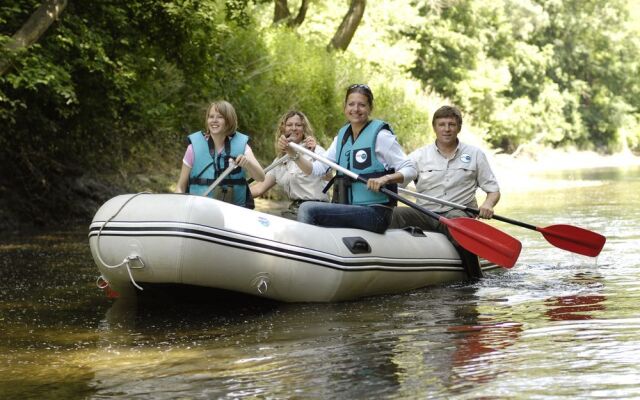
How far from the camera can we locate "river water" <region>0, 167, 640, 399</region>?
4047mm

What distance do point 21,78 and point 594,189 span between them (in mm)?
11886

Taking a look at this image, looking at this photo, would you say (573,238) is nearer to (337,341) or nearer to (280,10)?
(337,341)

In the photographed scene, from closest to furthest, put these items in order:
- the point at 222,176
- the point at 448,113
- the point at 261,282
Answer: the point at 261,282
the point at 222,176
the point at 448,113

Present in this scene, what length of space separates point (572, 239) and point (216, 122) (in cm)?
291

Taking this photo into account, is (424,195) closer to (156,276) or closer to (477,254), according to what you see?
(477,254)

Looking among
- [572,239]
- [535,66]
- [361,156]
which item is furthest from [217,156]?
[535,66]

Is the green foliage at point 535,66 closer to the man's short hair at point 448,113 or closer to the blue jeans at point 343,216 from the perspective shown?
the man's short hair at point 448,113

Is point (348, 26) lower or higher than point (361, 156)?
higher

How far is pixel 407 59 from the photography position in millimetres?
26969

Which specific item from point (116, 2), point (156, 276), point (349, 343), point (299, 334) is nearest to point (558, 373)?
point (349, 343)

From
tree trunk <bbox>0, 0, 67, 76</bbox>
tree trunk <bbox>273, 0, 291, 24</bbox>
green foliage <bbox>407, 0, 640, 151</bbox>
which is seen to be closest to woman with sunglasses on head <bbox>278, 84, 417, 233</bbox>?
tree trunk <bbox>0, 0, 67, 76</bbox>

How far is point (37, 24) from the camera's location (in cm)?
1020

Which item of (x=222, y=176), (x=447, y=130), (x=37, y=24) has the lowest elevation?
(x=222, y=176)

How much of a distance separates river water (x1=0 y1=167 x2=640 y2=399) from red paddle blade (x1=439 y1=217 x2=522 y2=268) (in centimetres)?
21
